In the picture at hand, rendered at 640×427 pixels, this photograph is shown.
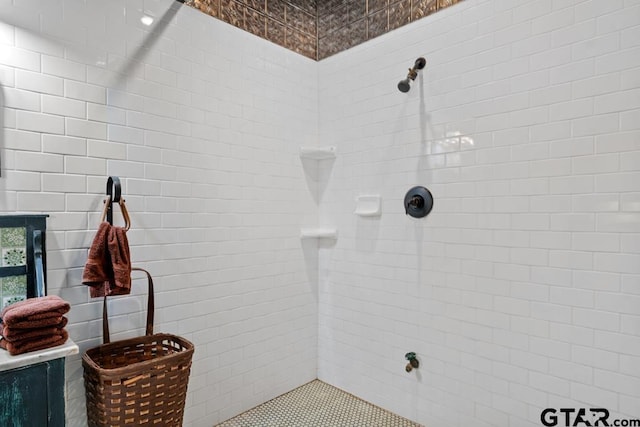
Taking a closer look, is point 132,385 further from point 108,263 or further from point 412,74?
point 412,74

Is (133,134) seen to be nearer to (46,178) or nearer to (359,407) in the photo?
(46,178)

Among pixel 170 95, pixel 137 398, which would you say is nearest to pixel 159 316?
pixel 137 398

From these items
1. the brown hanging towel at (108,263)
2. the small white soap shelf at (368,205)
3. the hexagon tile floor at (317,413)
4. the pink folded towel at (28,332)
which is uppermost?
the small white soap shelf at (368,205)

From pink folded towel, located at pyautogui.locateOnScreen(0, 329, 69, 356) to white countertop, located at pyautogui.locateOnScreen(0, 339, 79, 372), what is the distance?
0.04 feet

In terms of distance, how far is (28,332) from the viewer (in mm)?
1146

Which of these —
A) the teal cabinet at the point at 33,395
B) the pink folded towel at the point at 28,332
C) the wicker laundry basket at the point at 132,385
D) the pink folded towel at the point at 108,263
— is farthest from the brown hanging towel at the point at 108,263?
the teal cabinet at the point at 33,395

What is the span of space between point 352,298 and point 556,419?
119cm

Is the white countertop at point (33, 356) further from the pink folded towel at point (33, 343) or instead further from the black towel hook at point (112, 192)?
the black towel hook at point (112, 192)

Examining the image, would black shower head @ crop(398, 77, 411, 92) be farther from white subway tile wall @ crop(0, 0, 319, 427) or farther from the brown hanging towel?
the brown hanging towel

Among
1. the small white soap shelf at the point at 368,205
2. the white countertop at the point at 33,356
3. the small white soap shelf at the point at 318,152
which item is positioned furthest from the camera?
the small white soap shelf at the point at 318,152

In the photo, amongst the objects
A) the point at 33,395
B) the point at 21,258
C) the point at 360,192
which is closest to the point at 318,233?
the point at 360,192

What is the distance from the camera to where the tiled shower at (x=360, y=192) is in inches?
59.1

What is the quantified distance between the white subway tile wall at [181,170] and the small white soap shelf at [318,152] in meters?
0.07

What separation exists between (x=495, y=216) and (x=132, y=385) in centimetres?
172
